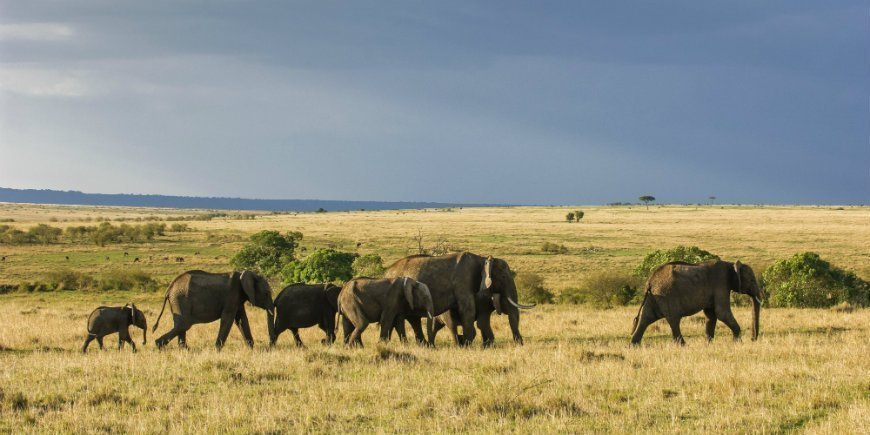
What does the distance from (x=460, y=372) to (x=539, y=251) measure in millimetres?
66025

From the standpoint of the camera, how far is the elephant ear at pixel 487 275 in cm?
1812

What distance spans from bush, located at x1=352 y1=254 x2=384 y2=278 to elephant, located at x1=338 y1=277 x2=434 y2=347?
2206 centimetres

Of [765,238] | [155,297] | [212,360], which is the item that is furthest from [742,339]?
[765,238]

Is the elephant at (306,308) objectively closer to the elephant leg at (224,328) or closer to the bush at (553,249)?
the elephant leg at (224,328)

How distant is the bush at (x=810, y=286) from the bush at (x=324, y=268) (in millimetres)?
19390

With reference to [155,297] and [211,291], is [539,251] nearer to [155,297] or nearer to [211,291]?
[155,297]

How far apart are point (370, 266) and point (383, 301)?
79.8 ft

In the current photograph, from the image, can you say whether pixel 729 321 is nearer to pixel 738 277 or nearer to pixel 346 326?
pixel 738 277

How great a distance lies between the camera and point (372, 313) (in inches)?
693

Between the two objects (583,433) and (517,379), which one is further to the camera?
(517,379)

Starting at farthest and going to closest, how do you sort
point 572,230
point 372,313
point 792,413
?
point 572,230, point 372,313, point 792,413

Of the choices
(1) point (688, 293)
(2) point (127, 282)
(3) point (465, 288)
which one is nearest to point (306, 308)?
(3) point (465, 288)

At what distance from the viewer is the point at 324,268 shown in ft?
122

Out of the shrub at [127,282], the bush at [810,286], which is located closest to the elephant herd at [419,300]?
the bush at [810,286]
